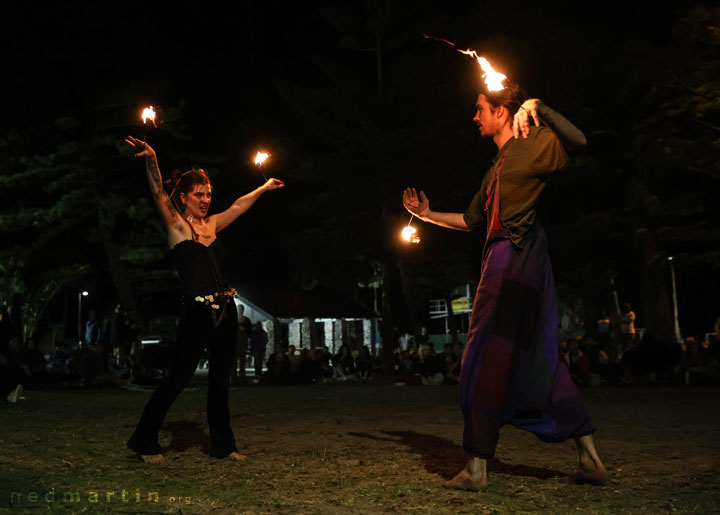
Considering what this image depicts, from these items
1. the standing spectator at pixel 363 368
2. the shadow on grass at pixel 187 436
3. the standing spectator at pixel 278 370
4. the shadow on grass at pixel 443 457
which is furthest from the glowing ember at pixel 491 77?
the standing spectator at pixel 363 368

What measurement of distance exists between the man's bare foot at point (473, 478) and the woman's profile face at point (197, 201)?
249cm

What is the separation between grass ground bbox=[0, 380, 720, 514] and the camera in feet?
12.5

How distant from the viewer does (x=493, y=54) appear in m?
23.2

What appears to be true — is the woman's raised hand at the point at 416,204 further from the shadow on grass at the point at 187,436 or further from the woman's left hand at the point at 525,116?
the shadow on grass at the point at 187,436

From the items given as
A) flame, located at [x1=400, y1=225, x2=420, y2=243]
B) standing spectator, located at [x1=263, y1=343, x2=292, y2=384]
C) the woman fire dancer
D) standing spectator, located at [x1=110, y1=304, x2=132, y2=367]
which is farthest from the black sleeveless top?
standing spectator, located at [x1=110, y1=304, x2=132, y2=367]

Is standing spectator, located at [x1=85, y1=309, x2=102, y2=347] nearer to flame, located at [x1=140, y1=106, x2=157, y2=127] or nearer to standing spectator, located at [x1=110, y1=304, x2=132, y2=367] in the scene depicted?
standing spectator, located at [x1=110, y1=304, x2=132, y2=367]

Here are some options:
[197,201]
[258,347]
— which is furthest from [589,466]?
[258,347]

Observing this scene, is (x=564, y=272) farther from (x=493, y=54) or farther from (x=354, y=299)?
(x=354, y=299)

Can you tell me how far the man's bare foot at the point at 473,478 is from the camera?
13.4 feet

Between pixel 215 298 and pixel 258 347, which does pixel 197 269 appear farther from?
pixel 258 347

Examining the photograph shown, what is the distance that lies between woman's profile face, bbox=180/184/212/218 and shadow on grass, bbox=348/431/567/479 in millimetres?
2234

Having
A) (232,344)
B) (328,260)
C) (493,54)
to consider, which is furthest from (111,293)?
(232,344)

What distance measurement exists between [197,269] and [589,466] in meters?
2.67

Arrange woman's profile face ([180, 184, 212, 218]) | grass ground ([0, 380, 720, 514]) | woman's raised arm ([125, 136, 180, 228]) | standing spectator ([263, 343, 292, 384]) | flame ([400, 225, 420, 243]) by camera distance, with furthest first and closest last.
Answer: standing spectator ([263, 343, 292, 384])
woman's profile face ([180, 184, 212, 218])
woman's raised arm ([125, 136, 180, 228])
flame ([400, 225, 420, 243])
grass ground ([0, 380, 720, 514])
